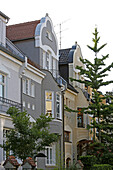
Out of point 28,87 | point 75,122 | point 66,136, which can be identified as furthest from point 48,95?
point 75,122

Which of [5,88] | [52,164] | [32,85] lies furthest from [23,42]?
[52,164]

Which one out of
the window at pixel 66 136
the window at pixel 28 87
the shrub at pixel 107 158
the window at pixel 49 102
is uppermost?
the window at pixel 28 87

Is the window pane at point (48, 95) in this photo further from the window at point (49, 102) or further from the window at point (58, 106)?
the window at point (58, 106)

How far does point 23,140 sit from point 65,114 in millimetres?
15940

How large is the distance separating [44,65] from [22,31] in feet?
11.0

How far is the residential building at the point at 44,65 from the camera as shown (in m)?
29.8

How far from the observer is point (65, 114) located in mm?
35625

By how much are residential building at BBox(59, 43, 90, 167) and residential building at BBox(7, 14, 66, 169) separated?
3.66 meters

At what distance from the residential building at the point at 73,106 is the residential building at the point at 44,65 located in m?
3.66

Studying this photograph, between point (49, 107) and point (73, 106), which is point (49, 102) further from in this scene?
point (73, 106)

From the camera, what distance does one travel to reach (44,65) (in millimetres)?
30953

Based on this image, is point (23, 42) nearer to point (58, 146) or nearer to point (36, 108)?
point (36, 108)

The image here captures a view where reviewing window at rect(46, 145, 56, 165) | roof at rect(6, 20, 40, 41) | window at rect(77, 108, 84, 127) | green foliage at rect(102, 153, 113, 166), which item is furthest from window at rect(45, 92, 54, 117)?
window at rect(77, 108, 84, 127)

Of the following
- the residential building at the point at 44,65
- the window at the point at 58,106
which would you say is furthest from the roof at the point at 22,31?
the window at the point at 58,106
